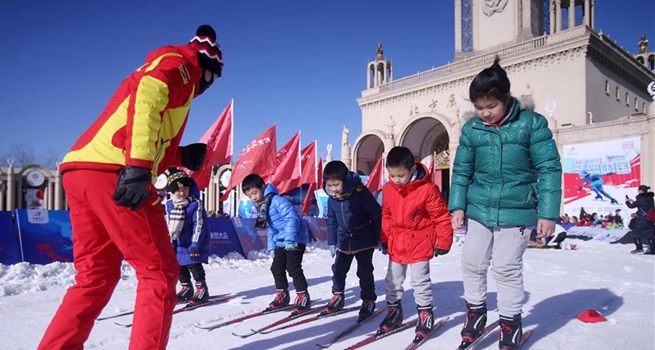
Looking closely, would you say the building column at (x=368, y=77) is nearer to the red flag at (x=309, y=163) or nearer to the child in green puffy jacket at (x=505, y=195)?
the red flag at (x=309, y=163)

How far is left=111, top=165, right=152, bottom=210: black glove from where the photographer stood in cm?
197

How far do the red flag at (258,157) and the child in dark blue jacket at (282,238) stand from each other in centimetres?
627

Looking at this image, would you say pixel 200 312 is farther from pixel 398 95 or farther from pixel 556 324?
pixel 398 95

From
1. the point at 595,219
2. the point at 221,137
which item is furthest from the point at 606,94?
the point at 221,137

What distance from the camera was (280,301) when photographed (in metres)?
4.56

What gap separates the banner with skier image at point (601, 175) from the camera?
50.9ft

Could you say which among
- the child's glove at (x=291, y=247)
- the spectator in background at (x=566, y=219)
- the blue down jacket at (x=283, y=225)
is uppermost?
the blue down jacket at (x=283, y=225)

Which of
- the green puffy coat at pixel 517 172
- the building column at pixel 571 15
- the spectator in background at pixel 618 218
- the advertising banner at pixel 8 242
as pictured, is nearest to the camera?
the green puffy coat at pixel 517 172

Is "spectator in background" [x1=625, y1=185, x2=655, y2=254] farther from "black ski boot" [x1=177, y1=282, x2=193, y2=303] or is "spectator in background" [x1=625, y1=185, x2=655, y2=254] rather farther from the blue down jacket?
"black ski boot" [x1=177, y1=282, x2=193, y2=303]

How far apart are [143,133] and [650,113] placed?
58.3ft

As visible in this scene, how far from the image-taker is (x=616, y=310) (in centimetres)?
433

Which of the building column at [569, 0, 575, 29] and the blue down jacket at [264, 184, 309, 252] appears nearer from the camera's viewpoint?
the blue down jacket at [264, 184, 309, 252]

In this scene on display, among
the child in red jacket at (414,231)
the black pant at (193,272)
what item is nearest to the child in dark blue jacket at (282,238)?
the black pant at (193,272)

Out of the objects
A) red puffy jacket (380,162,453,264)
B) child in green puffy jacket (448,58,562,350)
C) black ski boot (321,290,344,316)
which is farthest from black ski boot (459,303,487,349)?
black ski boot (321,290,344,316)
